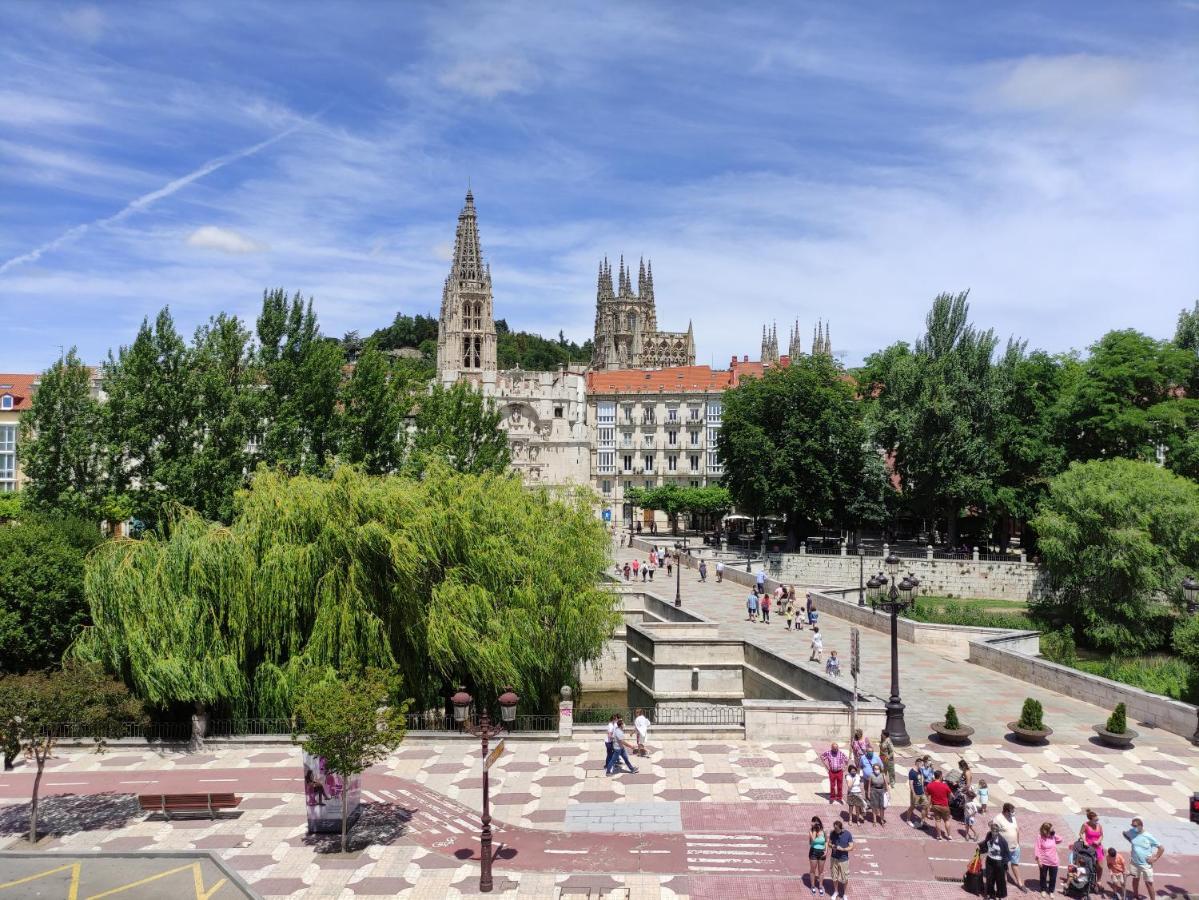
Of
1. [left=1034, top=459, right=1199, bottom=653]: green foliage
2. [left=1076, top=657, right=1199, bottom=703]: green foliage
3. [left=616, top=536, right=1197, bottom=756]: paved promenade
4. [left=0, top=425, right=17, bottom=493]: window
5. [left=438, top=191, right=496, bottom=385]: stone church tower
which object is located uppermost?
[left=438, top=191, right=496, bottom=385]: stone church tower

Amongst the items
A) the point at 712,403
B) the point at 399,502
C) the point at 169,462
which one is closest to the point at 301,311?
the point at 169,462

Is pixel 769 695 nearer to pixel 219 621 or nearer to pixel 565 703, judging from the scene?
pixel 565 703

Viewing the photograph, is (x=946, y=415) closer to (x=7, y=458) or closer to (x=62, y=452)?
(x=62, y=452)

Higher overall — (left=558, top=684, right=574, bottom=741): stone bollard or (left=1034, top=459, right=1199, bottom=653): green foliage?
(left=1034, top=459, right=1199, bottom=653): green foliage

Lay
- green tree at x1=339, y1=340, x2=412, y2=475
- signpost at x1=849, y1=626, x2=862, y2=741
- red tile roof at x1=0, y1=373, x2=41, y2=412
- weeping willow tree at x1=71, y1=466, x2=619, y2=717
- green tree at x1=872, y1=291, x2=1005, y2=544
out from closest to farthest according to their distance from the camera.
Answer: signpost at x1=849, y1=626, x2=862, y2=741, weeping willow tree at x1=71, y1=466, x2=619, y2=717, green tree at x1=339, y1=340, x2=412, y2=475, green tree at x1=872, y1=291, x2=1005, y2=544, red tile roof at x1=0, y1=373, x2=41, y2=412

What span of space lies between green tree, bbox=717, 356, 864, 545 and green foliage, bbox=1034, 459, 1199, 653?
1753 centimetres

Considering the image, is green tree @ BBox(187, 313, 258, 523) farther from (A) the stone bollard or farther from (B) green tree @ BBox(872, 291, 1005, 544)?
(B) green tree @ BBox(872, 291, 1005, 544)

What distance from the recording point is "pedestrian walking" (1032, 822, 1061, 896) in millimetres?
13102

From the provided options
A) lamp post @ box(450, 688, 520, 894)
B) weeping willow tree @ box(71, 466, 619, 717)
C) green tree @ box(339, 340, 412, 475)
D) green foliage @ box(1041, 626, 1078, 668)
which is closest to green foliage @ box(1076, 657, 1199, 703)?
green foliage @ box(1041, 626, 1078, 668)

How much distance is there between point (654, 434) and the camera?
310ft

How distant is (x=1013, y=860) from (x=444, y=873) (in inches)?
342

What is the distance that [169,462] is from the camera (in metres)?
33.2

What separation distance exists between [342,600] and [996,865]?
15.5 meters

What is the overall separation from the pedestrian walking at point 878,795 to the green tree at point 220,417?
79.7 ft
